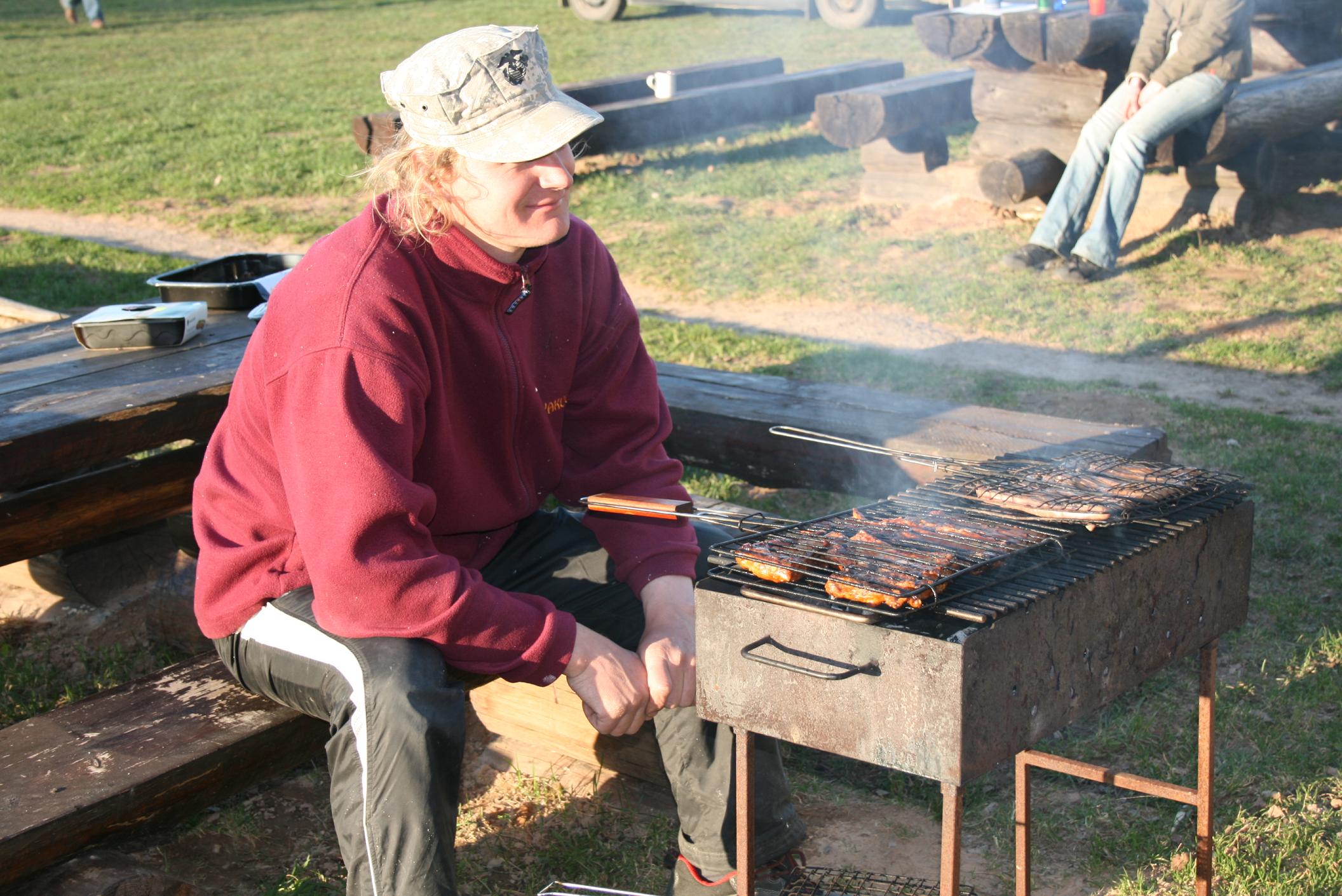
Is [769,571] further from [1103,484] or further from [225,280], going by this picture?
[225,280]

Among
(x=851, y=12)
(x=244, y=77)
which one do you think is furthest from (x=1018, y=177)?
(x=244, y=77)

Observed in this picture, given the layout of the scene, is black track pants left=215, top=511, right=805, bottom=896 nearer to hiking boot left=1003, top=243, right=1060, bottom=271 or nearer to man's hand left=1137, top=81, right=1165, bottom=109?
hiking boot left=1003, top=243, right=1060, bottom=271

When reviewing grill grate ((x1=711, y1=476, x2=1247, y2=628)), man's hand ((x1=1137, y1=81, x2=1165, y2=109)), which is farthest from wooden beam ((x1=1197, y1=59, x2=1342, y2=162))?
grill grate ((x1=711, y1=476, x2=1247, y2=628))

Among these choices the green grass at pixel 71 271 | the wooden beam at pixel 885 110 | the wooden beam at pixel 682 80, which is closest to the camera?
the green grass at pixel 71 271

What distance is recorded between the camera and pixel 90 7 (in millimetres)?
23516

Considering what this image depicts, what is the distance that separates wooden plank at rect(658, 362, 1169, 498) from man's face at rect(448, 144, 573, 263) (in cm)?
147

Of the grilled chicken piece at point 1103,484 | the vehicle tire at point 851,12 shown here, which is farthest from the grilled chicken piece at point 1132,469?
the vehicle tire at point 851,12

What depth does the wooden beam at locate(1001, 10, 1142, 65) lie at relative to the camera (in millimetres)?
7650

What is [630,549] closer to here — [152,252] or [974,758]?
[974,758]

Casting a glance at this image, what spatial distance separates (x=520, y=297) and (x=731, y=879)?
1225 mm

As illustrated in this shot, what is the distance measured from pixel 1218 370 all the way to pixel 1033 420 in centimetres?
254

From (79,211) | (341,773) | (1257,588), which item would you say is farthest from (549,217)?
(79,211)

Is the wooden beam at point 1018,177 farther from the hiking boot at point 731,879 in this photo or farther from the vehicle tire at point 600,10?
the vehicle tire at point 600,10

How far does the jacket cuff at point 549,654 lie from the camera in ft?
7.51
